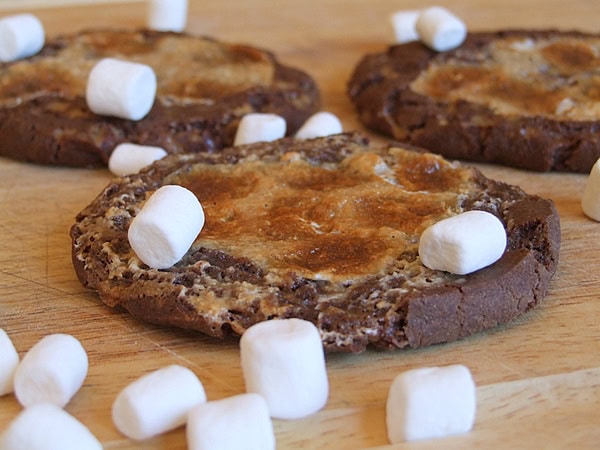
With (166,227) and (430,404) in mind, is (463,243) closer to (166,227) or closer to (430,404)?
(430,404)

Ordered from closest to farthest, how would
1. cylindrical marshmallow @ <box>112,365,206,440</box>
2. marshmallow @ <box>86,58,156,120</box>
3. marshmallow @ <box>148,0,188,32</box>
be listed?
cylindrical marshmallow @ <box>112,365,206,440</box> < marshmallow @ <box>86,58,156,120</box> < marshmallow @ <box>148,0,188,32</box>

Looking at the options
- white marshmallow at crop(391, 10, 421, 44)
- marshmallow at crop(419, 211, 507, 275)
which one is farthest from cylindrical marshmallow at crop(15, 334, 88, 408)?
white marshmallow at crop(391, 10, 421, 44)

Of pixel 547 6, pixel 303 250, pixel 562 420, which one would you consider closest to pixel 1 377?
pixel 303 250

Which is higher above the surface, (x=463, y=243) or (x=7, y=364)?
(x=463, y=243)

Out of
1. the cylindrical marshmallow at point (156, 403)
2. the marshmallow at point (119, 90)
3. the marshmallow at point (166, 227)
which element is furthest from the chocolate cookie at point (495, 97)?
the cylindrical marshmallow at point (156, 403)

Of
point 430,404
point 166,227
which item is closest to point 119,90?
point 166,227

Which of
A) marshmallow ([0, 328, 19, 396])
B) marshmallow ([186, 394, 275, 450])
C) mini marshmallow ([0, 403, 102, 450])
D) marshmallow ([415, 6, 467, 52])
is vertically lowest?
marshmallow ([0, 328, 19, 396])

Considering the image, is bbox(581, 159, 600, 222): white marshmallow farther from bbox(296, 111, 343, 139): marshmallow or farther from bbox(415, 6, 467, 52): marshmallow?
bbox(415, 6, 467, 52): marshmallow

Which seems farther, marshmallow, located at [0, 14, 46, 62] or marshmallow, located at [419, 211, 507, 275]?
marshmallow, located at [0, 14, 46, 62]
